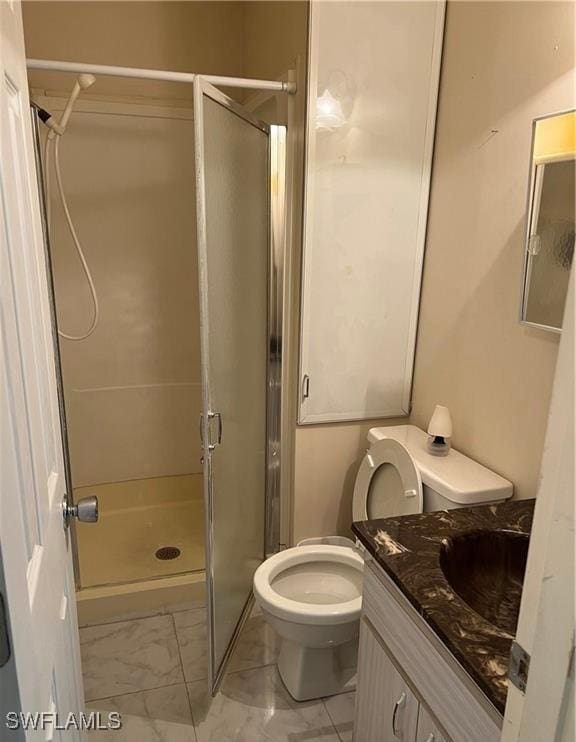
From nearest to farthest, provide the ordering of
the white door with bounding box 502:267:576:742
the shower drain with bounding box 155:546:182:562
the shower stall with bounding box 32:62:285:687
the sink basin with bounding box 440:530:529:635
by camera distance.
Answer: the white door with bounding box 502:267:576:742 < the sink basin with bounding box 440:530:529:635 < the shower stall with bounding box 32:62:285:687 < the shower drain with bounding box 155:546:182:562

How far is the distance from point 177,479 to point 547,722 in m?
2.67

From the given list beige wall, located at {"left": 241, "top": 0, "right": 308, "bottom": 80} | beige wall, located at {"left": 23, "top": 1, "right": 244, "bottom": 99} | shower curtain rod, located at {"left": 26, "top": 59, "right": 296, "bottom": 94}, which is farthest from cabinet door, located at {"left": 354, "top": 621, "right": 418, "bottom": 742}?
beige wall, located at {"left": 23, "top": 1, "right": 244, "bottom": 99}

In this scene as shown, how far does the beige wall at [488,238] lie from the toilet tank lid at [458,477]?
0.14 feet

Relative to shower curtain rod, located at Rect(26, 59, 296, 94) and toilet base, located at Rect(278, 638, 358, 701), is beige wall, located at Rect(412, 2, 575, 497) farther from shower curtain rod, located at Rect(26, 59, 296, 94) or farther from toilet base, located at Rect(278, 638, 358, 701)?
toilet base, located at Rect(278, 638, 358, 701)

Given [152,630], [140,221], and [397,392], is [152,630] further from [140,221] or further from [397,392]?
[140,221]

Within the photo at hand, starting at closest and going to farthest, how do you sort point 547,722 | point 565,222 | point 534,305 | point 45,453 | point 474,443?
point 547,722 → point 45,453 → point 565,222 → point 534,305 → point 474,443

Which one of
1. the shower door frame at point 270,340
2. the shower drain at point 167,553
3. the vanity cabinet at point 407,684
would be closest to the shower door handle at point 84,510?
the shower door frame at point 270,340

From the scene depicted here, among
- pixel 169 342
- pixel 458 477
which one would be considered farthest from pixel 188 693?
pixel 169 342

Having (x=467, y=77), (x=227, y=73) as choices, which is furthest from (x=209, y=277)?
(x=227, y=73)

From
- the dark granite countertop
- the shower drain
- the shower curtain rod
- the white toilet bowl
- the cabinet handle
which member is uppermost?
the shower curtain rod

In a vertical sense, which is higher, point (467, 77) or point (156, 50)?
point (156, 50)

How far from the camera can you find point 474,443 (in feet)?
5.81

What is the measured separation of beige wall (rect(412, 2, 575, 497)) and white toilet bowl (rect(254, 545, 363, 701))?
62 centimetres

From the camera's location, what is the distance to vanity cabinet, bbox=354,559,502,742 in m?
0.97
